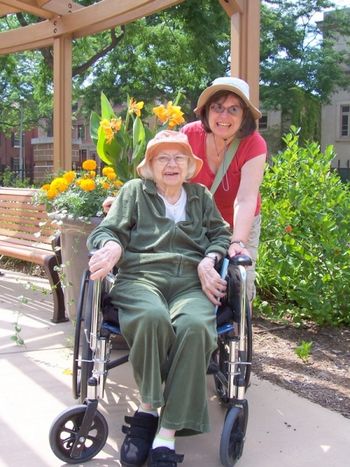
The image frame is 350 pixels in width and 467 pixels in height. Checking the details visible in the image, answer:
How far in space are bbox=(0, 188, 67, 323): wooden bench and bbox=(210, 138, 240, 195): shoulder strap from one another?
5.14ft

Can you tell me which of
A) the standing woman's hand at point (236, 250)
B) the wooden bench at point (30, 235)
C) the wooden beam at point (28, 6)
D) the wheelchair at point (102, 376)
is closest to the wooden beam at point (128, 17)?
the wooden beam at point (28, 6)

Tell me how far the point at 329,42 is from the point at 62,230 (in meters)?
20.8

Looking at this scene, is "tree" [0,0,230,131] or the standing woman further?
"tree" [0,0,230,131]

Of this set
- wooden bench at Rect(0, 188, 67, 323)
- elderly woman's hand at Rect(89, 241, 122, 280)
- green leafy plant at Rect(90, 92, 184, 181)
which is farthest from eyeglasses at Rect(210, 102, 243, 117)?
wooden bench at Rect(0, 188, 67, 323)

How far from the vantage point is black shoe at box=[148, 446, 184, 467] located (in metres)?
1.96

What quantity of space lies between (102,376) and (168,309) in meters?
0.36

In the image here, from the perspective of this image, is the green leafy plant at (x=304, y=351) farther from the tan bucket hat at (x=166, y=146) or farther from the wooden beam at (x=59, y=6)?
the wooden beam at (x=59, y=6)

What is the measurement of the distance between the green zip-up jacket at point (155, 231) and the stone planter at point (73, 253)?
37.0 inches

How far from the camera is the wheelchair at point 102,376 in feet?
6.75

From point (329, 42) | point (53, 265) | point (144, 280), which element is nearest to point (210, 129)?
point (144, 280)

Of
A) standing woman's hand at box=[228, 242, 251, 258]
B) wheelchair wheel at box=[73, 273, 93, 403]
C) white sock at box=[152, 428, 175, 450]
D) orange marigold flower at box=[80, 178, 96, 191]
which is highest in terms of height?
orange marigold flower at box=[80, 178, 96, 191]

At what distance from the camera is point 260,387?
2949 mm

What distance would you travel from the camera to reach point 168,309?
220cm

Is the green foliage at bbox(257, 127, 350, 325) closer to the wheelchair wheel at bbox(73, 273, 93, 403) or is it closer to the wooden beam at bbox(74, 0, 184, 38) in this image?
the wooden beam at bbox(74, 0, 184, 38)
